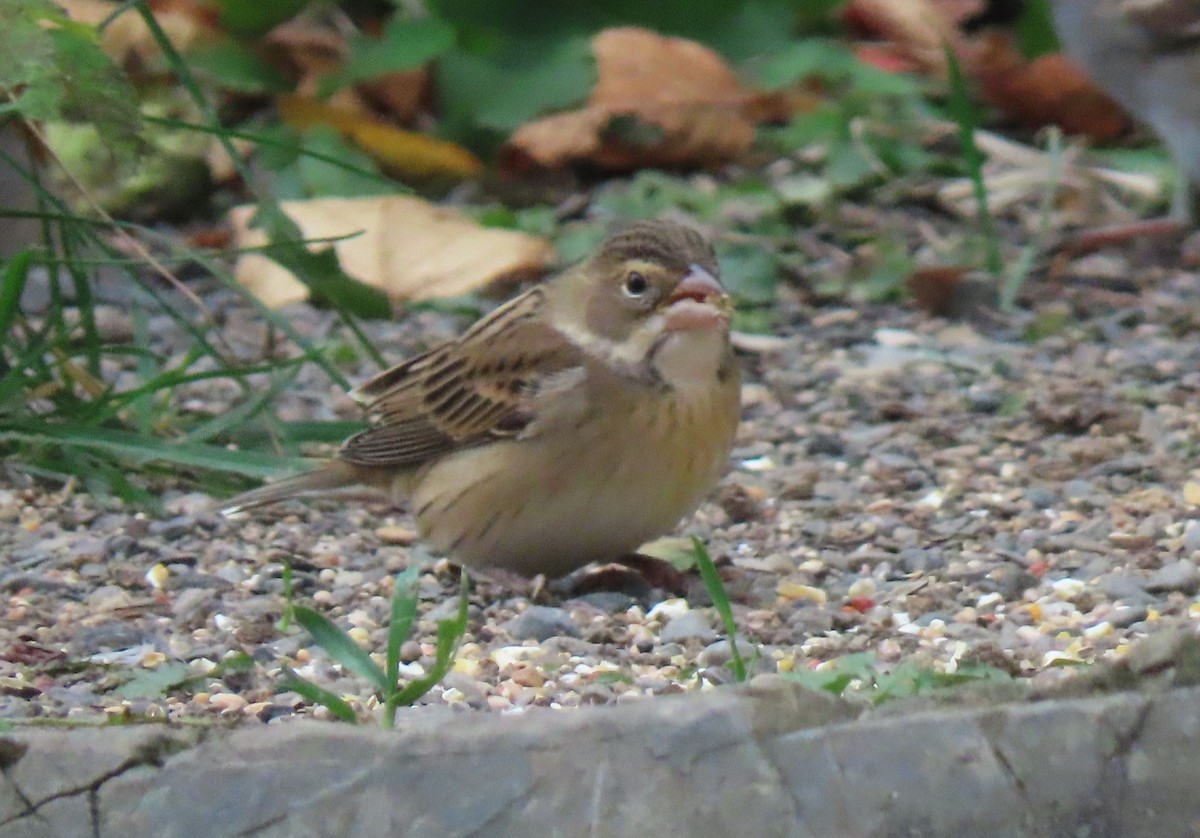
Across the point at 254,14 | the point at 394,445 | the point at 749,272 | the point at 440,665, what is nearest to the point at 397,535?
the point at 394,445

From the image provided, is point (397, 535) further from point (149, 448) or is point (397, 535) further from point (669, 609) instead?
point (669, 609)

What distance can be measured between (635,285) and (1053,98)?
13.6 feet

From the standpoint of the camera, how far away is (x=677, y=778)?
2.36m

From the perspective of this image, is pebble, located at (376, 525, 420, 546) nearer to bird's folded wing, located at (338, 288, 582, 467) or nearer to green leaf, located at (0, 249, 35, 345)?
bird's folded wing, located at (338, 288, 582, 467)

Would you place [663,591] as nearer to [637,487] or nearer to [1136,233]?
[637,487]

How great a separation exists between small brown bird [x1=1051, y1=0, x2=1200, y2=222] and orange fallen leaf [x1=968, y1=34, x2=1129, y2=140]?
3.10 feet

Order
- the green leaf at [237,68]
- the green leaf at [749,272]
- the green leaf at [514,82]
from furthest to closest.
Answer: the green leaf at [237,68]
the green leaf at [514,82]
the green leaf at [749,272]

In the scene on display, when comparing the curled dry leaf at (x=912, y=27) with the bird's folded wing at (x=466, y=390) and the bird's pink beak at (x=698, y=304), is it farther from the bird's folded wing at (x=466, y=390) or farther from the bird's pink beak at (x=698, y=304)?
the bird's pink beak at (x=698, y=304)

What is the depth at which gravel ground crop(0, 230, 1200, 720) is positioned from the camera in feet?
10.9

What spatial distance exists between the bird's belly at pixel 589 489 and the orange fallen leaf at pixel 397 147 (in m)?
3.27

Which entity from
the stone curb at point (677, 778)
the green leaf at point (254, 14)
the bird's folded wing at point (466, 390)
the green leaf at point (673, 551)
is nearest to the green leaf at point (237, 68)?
the green leaf at point (254, 14)

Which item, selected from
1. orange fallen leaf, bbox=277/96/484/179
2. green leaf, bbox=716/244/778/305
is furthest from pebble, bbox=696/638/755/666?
orange fallen leaf, bbox=277/96/484/179

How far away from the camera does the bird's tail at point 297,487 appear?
4266 millimetres

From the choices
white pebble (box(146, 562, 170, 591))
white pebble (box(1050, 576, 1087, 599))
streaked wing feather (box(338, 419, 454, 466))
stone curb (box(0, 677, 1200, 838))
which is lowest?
stone curb (box(0, 677, 1200, 838))
